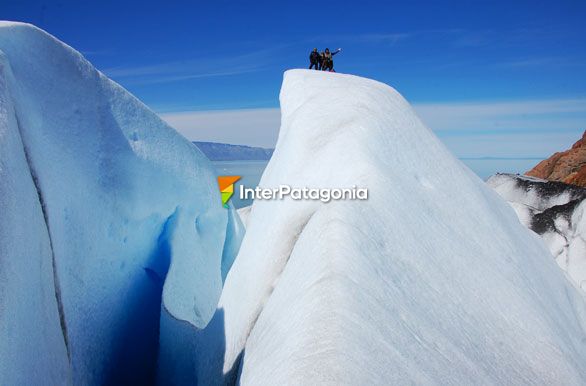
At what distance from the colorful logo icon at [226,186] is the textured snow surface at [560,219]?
7479 mm

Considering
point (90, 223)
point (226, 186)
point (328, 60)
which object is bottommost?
point (90, 223)

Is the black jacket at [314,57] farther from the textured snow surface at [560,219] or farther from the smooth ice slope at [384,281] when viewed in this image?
the textured snow surface at [560,219]

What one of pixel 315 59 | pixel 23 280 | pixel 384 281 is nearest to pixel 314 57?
pixel 315 59

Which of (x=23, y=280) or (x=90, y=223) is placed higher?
(x=90, y=223)

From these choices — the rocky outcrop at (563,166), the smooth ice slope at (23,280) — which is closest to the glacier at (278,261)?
the smooth ice slope at (23,280)

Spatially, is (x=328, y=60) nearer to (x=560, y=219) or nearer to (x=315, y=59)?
(x=315, y=59)

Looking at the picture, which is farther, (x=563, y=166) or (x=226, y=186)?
(x=563, y=166)

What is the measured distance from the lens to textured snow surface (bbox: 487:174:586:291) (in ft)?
36.7

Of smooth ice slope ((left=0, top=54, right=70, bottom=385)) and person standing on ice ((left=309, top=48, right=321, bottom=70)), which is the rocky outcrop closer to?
person standing on ice ((left=309, top=48, right=321, bottom=70))

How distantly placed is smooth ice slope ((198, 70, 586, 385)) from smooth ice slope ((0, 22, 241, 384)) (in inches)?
43.5

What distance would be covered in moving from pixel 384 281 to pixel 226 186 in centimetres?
731

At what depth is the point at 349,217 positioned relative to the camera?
8.82 ft

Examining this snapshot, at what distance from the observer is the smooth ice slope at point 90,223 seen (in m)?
2.46

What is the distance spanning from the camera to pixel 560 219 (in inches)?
464
